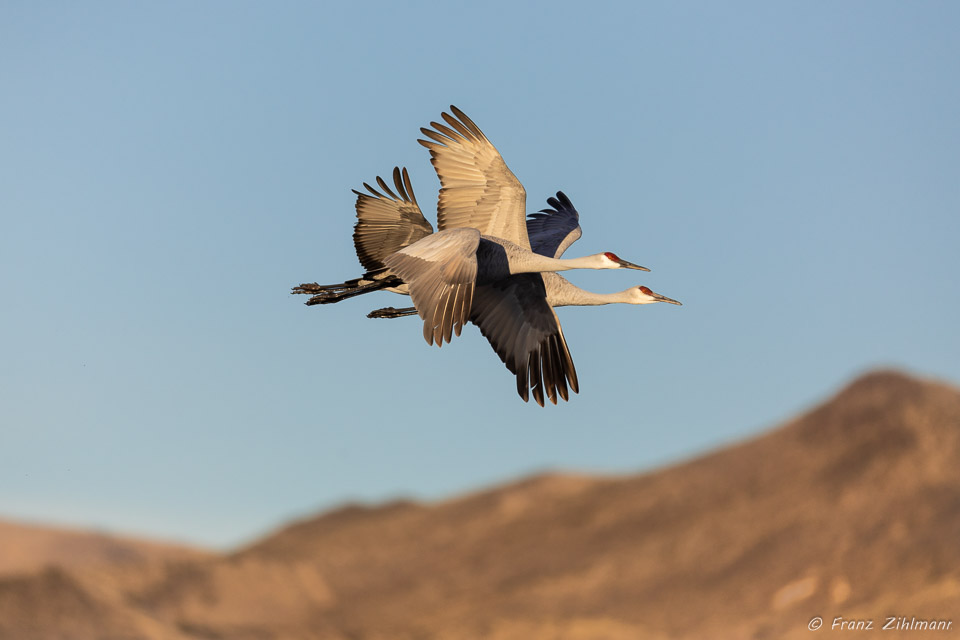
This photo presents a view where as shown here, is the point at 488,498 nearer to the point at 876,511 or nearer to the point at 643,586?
the point at 643,586

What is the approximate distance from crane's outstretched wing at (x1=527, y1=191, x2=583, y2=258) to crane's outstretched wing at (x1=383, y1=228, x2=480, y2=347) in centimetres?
513

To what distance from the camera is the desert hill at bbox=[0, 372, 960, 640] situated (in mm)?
54406

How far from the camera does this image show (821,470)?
209 feet

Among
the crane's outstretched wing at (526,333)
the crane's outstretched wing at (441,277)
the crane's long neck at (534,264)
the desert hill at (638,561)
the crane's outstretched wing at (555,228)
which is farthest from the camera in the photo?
the desert hill at (638,561)

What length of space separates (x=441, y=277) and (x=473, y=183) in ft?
13.2

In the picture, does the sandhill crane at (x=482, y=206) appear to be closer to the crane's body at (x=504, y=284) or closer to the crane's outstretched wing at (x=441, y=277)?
the crane's body at (x=504, y=284)

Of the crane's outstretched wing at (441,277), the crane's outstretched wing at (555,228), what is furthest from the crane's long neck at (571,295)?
the crane's outstretched wing at (441,277)

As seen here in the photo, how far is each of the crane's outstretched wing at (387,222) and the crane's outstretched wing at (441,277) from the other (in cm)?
512

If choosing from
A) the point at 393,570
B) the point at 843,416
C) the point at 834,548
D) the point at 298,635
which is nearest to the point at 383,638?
the point at 298,635

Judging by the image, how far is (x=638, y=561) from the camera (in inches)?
2394

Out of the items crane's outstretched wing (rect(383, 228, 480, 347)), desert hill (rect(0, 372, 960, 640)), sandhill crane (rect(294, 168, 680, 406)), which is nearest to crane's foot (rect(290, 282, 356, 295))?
sandhill crane (rect(294, 168, 680, 406))

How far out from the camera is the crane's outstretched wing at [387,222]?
68.7ft

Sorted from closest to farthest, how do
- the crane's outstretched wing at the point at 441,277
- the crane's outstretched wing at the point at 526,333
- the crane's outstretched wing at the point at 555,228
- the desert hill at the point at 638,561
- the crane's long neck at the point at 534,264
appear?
the crane's outstretched wing at the point at 441,277, the crane's long neck at the point at 534,264, the crane's outstretched wing at the point at 526,333, the crane's outstretched wing at the point at 555,228, the desert hill at the point at 638,561

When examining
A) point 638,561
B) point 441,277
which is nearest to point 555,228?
point 441,277
